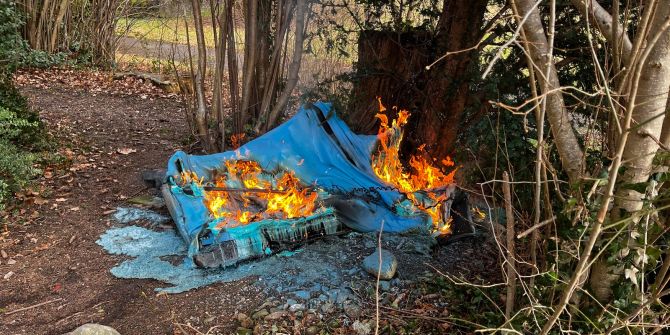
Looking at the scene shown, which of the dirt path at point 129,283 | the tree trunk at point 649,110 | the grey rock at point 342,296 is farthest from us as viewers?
the grey rock at point 342,296

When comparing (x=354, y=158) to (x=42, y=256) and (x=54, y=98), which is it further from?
(x=54, y=98)

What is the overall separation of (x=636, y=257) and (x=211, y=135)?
4.66 meters

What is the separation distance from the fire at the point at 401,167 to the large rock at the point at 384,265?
96 centimetres

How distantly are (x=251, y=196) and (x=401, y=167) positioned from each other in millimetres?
1593

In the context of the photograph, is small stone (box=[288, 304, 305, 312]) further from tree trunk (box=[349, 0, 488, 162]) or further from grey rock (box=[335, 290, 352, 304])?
tree trunk (box=[349, 0, 488, 162])

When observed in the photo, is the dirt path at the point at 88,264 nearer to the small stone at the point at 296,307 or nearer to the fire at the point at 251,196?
the small stone at the point at 296,307

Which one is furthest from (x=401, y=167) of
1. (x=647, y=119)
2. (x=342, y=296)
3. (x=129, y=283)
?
(x=647, y=119)

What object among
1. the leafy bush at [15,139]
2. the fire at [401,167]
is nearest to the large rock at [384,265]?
the fire at [401,167]

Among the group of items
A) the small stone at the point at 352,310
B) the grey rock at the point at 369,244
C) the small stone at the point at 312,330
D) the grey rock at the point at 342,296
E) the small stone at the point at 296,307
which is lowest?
the small stone at the point at 312,330

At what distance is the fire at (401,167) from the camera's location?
483 centimetres

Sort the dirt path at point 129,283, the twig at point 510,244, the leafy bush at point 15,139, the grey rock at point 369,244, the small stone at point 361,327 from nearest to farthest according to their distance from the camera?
the twig at point 510,244 < the small stone at point 361,327 < the dirt path at point 129,283 < the grey rock at point 369,244 < the leafy bush at point 15,139

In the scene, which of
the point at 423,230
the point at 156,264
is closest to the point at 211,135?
the point at 156,264

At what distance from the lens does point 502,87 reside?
3.90 meters

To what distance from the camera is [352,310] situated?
128 inches
